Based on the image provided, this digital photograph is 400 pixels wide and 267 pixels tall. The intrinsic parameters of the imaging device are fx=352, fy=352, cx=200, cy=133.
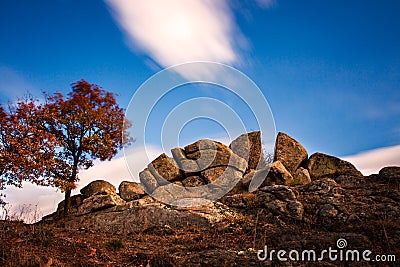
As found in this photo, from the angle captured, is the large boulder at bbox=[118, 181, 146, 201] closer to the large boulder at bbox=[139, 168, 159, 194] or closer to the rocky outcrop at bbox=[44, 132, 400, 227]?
the rocky outcrop at bbox=[44, 132, 400, 227]


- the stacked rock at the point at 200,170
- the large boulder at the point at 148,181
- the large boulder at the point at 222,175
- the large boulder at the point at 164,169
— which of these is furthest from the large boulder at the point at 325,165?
the large boulder at the point at 148,181

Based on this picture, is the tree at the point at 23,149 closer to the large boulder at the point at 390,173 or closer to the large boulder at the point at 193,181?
the large boulder at the point at 193,181

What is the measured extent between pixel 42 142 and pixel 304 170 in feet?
55.3

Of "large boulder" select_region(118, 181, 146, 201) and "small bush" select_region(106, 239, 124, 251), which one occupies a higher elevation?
"large boulder" select_region(118, 181, 146, 201)

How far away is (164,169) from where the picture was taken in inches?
931

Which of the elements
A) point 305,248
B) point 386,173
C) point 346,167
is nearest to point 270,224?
point 305,248

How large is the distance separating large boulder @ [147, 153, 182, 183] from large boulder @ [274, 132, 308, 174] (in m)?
7.13

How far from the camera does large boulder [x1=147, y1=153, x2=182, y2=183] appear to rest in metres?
23.4

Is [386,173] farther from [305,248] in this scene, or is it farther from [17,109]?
[17,109]

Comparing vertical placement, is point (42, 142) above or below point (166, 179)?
above

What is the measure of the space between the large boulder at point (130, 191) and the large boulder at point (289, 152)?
9.65 meters

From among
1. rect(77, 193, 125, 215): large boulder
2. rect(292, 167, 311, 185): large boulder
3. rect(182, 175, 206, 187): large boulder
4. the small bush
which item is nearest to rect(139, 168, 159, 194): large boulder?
rect(182, 175, 206, 187): large boulder

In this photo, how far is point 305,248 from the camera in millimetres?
8453

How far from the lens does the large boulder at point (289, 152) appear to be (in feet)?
80.3
